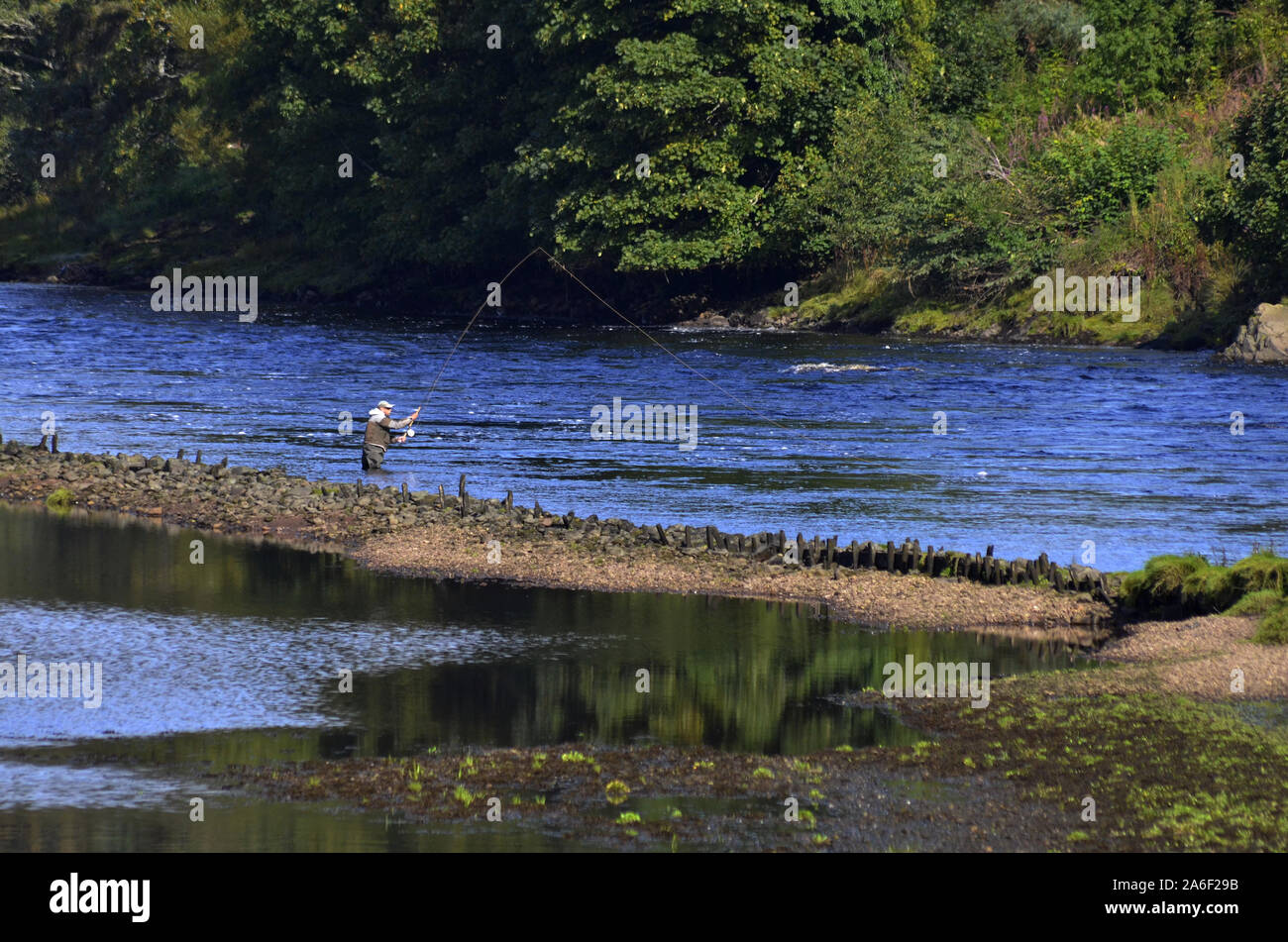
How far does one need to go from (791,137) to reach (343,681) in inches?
1620

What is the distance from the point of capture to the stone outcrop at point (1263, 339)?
39.7 m

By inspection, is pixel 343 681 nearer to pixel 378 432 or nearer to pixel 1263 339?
pixel 378 432

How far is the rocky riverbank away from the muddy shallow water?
0.65m

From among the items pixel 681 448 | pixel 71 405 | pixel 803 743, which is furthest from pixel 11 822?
pixel 71 405

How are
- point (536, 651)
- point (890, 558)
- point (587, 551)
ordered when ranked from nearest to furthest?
point (536, 651)
point (890, 558)
point (587, 551)

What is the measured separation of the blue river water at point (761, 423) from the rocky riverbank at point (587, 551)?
213cm

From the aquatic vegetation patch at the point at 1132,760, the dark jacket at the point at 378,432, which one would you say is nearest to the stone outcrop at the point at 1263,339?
the dark jacket at the point at 378,432

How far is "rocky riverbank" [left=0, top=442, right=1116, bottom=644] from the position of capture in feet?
58.6

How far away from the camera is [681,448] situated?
100 feet

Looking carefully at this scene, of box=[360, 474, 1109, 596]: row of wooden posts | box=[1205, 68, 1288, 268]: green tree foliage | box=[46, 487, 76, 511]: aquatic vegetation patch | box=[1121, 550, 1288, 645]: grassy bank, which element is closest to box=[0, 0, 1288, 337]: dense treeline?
box=[1205, 68, 1288, 268]: green tree foliage

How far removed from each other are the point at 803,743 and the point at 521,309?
5157 centimetres

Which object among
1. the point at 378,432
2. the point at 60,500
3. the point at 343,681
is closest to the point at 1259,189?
the point at 378,432

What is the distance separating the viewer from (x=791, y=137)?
5300cm
